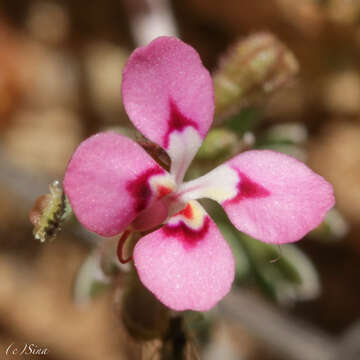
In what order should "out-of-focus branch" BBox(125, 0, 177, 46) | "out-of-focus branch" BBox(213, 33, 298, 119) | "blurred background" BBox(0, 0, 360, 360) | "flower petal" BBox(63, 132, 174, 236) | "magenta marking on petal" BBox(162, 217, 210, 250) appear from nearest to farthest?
"flower petal" BBox(63, 132, 174, 236), "magenta marking on petal" BBox(162, 217, 210, 250), "out-of-focus branch" BBox(213, 33, 298, 119), "blurred background" BBox(0, 0, 360, 360), "out-of-focus branch" BBox(125, 0, 177, 46)

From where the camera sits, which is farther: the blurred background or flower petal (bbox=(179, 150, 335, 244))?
the blurred background

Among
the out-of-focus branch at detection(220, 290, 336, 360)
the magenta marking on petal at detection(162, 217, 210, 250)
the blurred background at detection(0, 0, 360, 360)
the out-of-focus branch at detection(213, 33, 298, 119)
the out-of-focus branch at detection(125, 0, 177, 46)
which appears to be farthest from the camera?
the out-of-focus branch at detection(125, 0, 177, 46)

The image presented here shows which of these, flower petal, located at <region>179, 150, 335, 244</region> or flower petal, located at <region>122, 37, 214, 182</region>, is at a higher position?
flower petal, located at <region>122, 37, 214, 182</region>

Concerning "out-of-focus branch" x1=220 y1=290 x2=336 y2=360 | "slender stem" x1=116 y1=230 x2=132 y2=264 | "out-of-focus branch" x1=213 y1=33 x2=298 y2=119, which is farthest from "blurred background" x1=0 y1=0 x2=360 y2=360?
"slender stem" x1=116 y1=230 x2=132 y2=264

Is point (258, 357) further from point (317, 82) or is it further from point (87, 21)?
point (87, 21)

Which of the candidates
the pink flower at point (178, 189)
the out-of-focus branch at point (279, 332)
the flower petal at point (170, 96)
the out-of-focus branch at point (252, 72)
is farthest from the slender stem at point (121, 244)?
the out-of-focus branch at point (279, 332)

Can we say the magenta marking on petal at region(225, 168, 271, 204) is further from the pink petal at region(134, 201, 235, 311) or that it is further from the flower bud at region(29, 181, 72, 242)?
the flower bud at region(29, 181, 72, 242)

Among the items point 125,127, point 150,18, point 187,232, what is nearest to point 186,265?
point 187,232

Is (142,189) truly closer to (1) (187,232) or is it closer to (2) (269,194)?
(1) (187,232)
